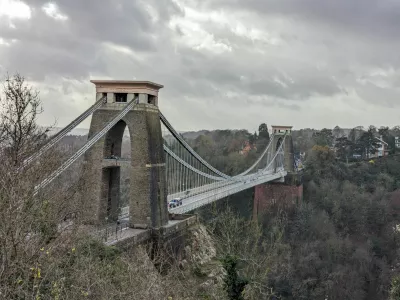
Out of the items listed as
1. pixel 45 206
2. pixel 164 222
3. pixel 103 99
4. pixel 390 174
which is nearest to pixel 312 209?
pixel 390 174

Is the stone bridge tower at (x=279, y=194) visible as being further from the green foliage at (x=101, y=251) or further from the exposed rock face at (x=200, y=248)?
the green foliage at (x=101, y=251)

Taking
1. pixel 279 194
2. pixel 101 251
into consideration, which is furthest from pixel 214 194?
pixel 279 194

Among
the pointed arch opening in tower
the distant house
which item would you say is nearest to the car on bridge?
the pointed arch opening in tower

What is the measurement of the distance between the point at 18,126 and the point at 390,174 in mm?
30725

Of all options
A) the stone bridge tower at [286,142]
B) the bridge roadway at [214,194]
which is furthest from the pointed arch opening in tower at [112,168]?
the stone bridge tower at [286,142]

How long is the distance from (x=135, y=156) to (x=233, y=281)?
5.17 metres

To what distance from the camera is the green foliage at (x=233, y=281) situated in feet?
22.6

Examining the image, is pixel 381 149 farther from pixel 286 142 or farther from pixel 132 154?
pixel 132 154

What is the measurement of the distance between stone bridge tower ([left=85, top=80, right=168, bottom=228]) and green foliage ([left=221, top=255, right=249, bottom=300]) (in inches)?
180

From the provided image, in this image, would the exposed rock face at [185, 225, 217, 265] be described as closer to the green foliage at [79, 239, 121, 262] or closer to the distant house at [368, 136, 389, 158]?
the green foliage at [79, 239, 121, 262]

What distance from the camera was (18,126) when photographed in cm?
757

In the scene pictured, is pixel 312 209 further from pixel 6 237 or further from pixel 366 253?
pixel 6 237

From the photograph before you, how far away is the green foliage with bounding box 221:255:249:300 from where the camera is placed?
688cm

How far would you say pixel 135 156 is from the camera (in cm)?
1116
